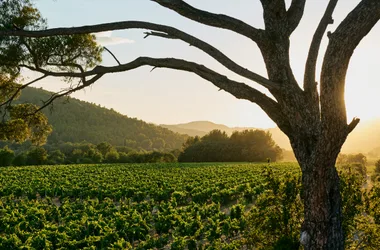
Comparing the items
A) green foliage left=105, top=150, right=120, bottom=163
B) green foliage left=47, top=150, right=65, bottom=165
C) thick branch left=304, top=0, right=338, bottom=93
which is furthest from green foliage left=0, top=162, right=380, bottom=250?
green foliage left=105, top=150, right=120, bottom=163

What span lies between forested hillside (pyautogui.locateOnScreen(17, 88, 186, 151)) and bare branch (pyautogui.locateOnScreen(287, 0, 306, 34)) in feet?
378

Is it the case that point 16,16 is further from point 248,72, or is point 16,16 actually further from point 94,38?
point 248,72

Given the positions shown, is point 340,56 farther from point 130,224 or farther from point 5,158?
point 5,158

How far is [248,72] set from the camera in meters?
5.33

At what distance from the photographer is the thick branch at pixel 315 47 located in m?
5.54

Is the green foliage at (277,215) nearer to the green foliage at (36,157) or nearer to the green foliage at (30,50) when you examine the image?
the green foliage at (30,50)

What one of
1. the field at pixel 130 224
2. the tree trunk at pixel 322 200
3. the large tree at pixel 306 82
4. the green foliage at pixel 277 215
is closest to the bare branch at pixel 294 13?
the large tree at pixel 306 82

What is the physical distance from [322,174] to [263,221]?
271cm

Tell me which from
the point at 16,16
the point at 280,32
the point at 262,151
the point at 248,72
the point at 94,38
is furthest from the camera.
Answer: the point at 262,151

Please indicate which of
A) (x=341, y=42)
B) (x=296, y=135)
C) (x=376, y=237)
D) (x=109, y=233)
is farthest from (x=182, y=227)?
(x=341, y=42)

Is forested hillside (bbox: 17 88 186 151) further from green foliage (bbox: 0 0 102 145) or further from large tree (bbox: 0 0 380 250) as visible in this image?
large tree (bbox: 0 0 380 250)

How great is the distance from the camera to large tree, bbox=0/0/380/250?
5141mm

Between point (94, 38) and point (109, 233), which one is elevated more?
point (94, 38)

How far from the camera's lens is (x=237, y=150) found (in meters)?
73.9
